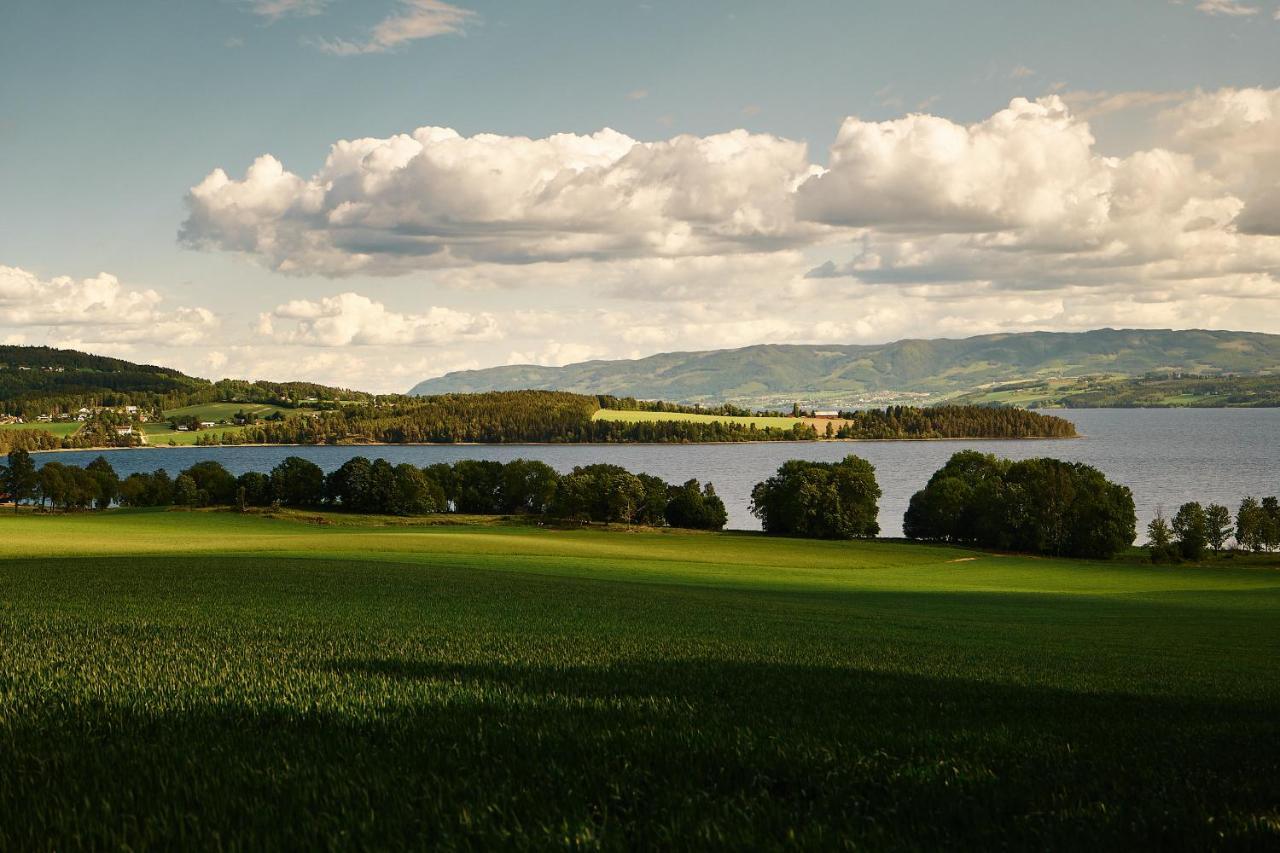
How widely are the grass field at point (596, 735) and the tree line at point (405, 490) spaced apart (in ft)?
321

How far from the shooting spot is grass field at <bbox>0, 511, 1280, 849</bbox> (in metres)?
5.70

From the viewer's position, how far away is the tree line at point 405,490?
125938mm

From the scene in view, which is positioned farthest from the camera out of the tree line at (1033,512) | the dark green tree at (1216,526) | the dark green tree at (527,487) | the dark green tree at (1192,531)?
the dark green tree at (527,487)

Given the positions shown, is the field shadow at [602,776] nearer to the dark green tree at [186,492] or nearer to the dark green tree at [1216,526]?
the dark green tree at [1216,526]

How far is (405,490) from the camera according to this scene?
13400 cm

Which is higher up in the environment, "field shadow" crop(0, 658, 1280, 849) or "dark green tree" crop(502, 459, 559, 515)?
"field shadow" crop(0, 658, 1280, 849)

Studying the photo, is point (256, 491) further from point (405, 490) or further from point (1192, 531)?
point (1192, 531)

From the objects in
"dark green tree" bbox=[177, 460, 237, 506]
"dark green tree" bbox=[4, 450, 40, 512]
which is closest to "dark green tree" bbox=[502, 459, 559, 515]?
"dark green tree" bbox=[177, 460, 237, 506]

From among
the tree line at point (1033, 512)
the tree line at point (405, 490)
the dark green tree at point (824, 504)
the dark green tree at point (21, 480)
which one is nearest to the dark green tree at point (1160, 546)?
the tree line at point (1033, 512)

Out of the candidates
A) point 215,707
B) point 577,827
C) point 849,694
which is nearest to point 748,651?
point 849,694

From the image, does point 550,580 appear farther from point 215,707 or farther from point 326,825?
point 326,825

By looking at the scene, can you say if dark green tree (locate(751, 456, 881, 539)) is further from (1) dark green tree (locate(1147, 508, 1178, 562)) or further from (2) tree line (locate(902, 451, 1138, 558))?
(1) dark green tree (locate(1147, 508, 1178, 562))

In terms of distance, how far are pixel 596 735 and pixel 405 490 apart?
428 feet

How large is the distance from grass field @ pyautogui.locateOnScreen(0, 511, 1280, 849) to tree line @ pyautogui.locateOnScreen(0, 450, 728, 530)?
9777cm
